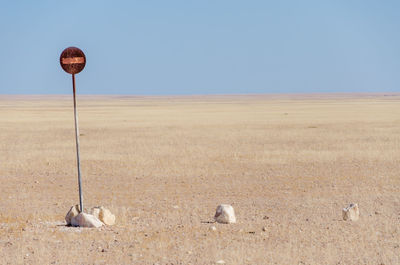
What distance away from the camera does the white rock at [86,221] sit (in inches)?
412

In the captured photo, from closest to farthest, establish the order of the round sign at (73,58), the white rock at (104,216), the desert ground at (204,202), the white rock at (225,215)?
the desert ground at (204,202) < the white rock at (104,216) < the white rock at (225,215) < the round sign at (73,58)

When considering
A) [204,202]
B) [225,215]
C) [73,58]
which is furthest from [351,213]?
[73,58]

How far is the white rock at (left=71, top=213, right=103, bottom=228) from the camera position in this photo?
412 inches

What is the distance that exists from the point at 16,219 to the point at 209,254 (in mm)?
4335

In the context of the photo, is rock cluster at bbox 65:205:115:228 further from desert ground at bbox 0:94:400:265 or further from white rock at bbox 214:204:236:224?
white rock at bbox 214:204:236:224

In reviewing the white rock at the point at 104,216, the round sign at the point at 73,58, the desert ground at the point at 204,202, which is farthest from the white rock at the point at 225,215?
the round sign at the point at 73,58

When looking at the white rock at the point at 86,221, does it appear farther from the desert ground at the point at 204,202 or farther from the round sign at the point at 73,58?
the round sign at the point at 73,58

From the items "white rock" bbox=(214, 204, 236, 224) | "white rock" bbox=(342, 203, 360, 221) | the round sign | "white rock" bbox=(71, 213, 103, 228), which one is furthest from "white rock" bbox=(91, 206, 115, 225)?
"white rock" bbox=(342, 203, 360, 221)

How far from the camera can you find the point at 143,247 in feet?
30.2

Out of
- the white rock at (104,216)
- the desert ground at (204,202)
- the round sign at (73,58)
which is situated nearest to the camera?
the desert ground at (204,202)

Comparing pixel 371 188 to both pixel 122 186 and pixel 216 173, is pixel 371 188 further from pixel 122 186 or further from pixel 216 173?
pixel 122 186

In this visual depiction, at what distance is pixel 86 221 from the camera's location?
1048 cm

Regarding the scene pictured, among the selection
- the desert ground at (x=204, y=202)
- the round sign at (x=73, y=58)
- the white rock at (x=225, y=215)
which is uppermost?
the round sign at (x=73, y=58)

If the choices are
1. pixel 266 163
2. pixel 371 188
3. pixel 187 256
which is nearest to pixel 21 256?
pixel 187 256
